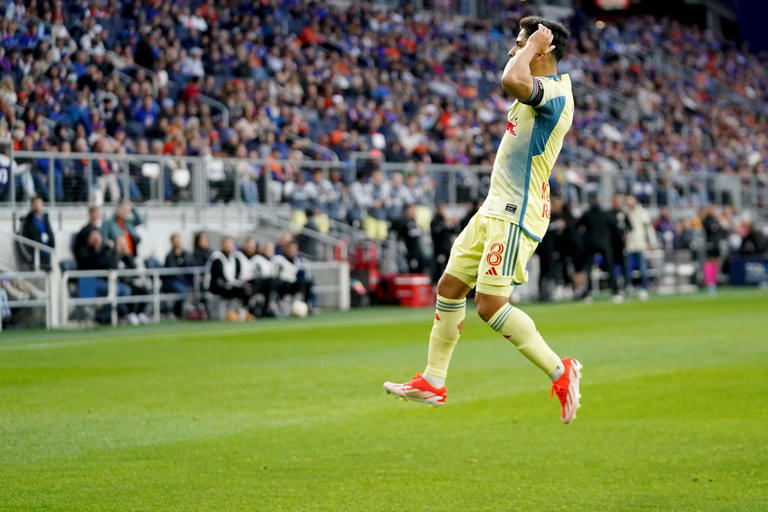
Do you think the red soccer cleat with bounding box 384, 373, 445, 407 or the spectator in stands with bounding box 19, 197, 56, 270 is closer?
the red soccer cleat with bounding box 384, 373, 445, 407

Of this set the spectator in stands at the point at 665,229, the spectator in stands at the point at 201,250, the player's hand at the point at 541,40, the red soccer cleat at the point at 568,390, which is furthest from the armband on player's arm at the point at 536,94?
the spectator in stands at the point at 665,229

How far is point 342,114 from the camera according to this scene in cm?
3016

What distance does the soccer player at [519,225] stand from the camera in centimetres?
747

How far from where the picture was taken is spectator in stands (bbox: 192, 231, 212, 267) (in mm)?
22219

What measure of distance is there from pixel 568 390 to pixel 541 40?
6.96 feet

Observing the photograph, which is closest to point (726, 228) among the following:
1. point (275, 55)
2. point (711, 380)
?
point (275, 55)

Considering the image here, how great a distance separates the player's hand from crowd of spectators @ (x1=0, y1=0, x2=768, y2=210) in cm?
1531

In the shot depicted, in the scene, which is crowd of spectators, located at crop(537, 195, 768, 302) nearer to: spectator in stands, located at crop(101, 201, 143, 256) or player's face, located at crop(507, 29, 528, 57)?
spectator in stands, located at crop(101, 201, 143, 256)

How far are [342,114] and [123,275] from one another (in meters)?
10.4

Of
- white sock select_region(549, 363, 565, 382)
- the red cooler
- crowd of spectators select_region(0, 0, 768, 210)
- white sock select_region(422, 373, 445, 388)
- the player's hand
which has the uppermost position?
crowd of spectators select_region(0, 0, 768, 210)

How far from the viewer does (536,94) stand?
731 cm

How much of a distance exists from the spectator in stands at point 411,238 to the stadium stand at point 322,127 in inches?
1.9

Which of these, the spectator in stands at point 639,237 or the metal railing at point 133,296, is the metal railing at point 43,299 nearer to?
the metal railing at point 133,296

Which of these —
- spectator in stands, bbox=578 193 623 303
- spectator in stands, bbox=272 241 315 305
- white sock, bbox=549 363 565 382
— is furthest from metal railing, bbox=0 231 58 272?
white sock, bbox=549 363 565 382
